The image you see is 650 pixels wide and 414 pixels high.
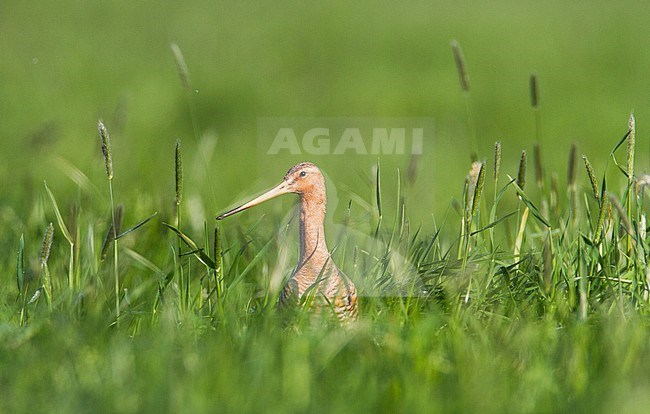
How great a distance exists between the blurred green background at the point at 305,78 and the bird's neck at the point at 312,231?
272 cm

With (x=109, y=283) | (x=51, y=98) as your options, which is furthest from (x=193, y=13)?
(x=109, y=283)

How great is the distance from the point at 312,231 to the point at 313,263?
0.36 feet

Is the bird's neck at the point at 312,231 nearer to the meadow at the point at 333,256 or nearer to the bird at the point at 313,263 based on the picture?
the bird at the point at 313,263

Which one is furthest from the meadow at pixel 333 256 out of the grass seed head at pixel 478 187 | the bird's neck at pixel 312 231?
the bird's neck at pixel 312 231

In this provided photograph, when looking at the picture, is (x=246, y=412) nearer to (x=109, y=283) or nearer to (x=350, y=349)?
(x=350, y=349)

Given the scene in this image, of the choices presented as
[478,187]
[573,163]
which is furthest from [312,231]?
[573,163]

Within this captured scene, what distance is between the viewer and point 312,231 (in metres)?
3.35

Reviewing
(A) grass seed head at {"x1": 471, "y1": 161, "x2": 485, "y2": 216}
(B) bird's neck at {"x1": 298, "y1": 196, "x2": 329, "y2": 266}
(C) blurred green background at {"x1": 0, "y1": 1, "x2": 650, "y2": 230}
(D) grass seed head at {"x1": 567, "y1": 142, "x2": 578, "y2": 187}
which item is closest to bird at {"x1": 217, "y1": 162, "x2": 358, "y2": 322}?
(B) bird's neck at {"x1": 298, "y1": 196, "x2": 329, "y2": 266}

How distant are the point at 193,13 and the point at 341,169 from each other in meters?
5.52

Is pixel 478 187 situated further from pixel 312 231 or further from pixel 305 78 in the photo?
pixel 305 78

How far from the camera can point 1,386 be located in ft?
9.17

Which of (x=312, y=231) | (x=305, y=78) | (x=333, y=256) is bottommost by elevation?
(x=333, y=256)

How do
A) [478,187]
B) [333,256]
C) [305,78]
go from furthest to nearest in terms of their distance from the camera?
[305,78] → [333,256] → [478,187]

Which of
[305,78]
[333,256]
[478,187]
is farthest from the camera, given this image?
[305,78]
